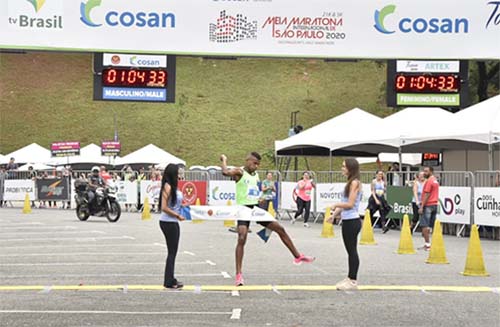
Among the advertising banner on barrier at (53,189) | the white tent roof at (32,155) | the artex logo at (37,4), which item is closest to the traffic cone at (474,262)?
the artex logo at (37,4)

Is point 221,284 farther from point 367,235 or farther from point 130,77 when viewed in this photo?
point 367,235

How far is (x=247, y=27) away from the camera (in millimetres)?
16531

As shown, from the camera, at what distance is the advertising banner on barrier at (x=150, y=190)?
34219mm

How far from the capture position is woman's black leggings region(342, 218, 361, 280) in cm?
1191

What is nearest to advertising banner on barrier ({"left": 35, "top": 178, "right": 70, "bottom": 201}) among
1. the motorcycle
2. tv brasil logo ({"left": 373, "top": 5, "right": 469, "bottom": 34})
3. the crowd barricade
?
the motorcycle

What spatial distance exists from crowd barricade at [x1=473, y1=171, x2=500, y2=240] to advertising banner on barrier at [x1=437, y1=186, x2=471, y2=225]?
336 mm

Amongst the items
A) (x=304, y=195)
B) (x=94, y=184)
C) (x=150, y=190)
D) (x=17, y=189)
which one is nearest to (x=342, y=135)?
(x=304, y=195)

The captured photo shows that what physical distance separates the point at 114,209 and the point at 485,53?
13.8m

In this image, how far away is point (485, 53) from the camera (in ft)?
57.4

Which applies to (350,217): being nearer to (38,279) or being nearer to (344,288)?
(344,288)

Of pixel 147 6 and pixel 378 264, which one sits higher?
pixel 147 6

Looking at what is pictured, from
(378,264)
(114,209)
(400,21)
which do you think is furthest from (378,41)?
(114,209)

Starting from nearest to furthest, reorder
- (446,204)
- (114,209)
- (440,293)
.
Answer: (440,293), (446,204), (114,209)

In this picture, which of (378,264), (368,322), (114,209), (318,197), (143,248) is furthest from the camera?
(318,197)
